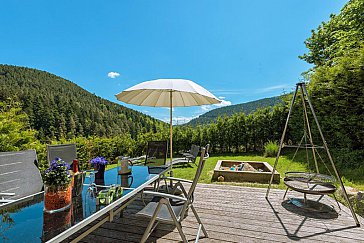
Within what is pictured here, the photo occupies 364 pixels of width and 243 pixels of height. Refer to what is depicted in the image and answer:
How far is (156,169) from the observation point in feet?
9.72

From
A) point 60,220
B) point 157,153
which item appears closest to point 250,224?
point 157,153

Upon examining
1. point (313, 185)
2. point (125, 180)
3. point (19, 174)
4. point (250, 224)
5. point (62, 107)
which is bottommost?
point (250, 224)

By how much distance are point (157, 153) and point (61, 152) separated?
164cm

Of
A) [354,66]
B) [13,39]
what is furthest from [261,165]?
[13,39]

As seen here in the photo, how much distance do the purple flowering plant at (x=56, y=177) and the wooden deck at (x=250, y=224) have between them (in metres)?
1.11

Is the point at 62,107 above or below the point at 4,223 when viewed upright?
above

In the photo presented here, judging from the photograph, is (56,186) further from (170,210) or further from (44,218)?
(170,210)

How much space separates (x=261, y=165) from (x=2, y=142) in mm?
6405

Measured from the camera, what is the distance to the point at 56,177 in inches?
56.8

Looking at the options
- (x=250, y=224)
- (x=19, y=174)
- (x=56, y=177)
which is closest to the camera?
(x=56, y=177)

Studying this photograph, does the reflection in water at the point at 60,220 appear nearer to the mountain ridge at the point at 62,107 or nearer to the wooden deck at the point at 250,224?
the wooden deck at the point at 250,224

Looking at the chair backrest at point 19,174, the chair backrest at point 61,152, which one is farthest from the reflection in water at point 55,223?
the chair backrest at point 61,152

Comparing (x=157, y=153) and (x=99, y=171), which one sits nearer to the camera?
(x=99, y=171)

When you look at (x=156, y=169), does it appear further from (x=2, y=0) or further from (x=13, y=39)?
(x=13, y=39)
